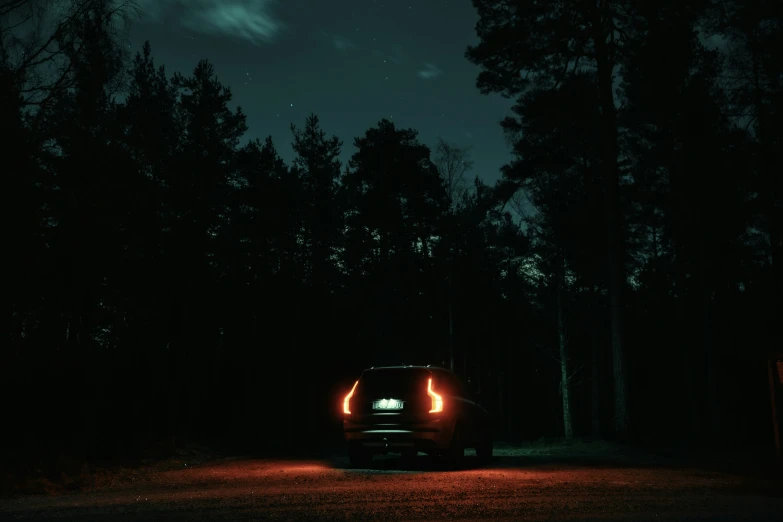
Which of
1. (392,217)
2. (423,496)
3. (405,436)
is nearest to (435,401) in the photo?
(405,436)

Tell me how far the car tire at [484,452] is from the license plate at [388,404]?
264cm

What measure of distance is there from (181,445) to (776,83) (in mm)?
21400

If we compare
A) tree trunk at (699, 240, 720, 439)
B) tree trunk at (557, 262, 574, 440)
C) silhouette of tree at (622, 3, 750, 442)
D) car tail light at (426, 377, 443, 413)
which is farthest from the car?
tree trunk at (699, 240, 720, 439)

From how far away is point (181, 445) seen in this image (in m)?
18.5

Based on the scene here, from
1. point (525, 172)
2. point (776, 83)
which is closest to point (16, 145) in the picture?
point (525, 172)

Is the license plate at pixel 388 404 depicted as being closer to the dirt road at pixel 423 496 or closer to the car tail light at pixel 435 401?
the car tail light at pixel 435 401

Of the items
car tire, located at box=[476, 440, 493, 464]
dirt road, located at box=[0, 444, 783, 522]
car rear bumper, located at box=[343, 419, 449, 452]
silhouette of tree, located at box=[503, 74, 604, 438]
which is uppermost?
silhouette of tree, located at box=[503, 74, 604, 438]

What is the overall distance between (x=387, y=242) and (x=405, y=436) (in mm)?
29849

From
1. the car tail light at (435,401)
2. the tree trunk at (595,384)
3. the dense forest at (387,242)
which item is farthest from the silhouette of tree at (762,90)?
the car tail light at (435,401)

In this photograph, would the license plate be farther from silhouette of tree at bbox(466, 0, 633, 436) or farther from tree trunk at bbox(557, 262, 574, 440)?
tree trunk at bbox(557, 262, 574, 440)

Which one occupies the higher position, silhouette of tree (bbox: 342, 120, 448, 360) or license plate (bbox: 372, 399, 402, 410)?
silhouette of tree (bbox: 342, 120, 448, 360)

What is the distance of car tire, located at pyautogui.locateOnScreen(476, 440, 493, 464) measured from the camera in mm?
15808

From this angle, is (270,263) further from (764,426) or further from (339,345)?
(764,426)

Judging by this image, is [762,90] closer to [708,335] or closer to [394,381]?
[708,335]
